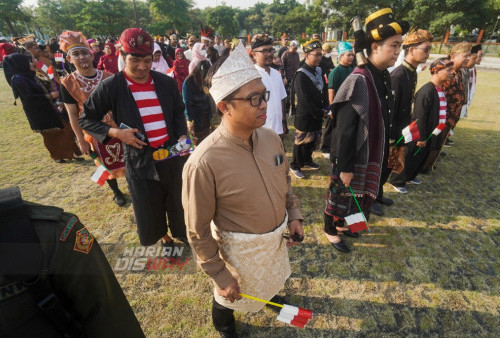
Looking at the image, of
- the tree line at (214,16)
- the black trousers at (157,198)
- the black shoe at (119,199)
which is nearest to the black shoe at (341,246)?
the black trousers at (157,198)

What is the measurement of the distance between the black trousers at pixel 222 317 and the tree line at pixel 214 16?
2203 cm

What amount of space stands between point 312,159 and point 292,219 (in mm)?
3878

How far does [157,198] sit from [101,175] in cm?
109

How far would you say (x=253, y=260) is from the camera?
6.00ft

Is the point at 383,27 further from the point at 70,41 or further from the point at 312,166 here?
the point at 70,41

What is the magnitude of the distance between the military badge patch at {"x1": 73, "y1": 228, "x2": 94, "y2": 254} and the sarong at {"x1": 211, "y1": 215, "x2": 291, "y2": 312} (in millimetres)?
858

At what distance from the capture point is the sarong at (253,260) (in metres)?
1.75

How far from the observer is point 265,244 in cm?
180

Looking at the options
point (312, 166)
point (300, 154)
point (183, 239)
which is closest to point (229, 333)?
point (183, 239)

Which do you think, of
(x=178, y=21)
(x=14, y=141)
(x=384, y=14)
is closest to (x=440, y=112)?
(x=384, y=14)

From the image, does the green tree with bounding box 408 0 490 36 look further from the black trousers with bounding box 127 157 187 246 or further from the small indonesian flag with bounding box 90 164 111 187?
the small indonesian flag with bounding box 90 164 111 187

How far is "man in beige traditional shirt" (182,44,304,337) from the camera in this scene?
59.7 inches

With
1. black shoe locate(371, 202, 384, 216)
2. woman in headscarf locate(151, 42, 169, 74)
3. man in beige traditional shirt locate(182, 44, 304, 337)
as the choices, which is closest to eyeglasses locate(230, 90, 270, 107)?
man in beige traditional shirt locate(182, 44, 304, 337)

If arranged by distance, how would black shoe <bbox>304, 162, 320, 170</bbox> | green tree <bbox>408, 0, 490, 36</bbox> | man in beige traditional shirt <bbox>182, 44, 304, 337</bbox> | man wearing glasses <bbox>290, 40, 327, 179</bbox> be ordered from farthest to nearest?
green tree <bbox>408, 0, 490, 36</bbox>
black shoe <bbox>304, 162, 320, 170</bbox>
man wearing glasses <bbox>290, 40, 327, 179</bbox>
man in beige traditional shirt <bbox>182, 44, 304, 337</bbox>
